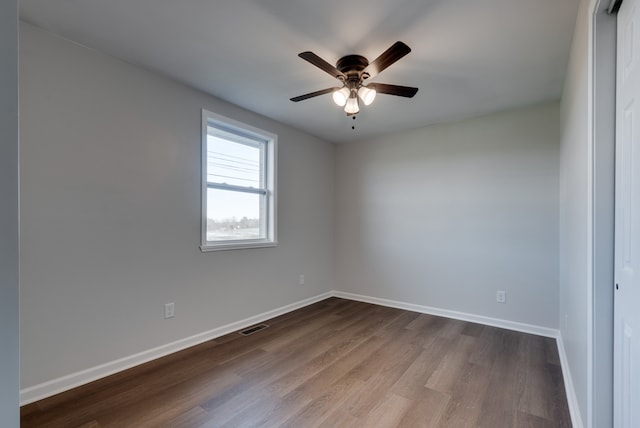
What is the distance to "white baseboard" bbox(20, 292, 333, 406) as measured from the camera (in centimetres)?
193

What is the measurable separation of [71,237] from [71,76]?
1112mm

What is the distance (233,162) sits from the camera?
3.29 metres

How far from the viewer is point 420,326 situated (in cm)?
333

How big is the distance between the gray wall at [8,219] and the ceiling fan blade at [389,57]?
5.32ft

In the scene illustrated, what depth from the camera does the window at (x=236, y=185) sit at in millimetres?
2996

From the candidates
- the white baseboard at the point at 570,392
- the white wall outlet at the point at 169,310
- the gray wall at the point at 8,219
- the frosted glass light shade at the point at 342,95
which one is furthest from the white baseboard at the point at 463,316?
the gray wall at the point at 8,219

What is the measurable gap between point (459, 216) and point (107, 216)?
11.5 feet

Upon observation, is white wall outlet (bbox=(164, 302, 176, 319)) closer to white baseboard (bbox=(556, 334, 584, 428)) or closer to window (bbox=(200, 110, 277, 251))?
window (bbox=(200, 110, 277, 251))

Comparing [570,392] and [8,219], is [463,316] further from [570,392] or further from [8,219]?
[8,219]

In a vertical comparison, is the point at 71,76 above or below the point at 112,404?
above

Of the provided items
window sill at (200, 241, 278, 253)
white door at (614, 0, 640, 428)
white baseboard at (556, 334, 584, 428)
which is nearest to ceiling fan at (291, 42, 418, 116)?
white door at (614, 0, 640, 428)

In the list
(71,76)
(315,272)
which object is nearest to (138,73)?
(71,76)

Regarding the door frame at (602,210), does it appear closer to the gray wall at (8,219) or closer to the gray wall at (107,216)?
the gray wall at (8,219)

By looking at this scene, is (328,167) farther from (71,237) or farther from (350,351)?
(71,237)
